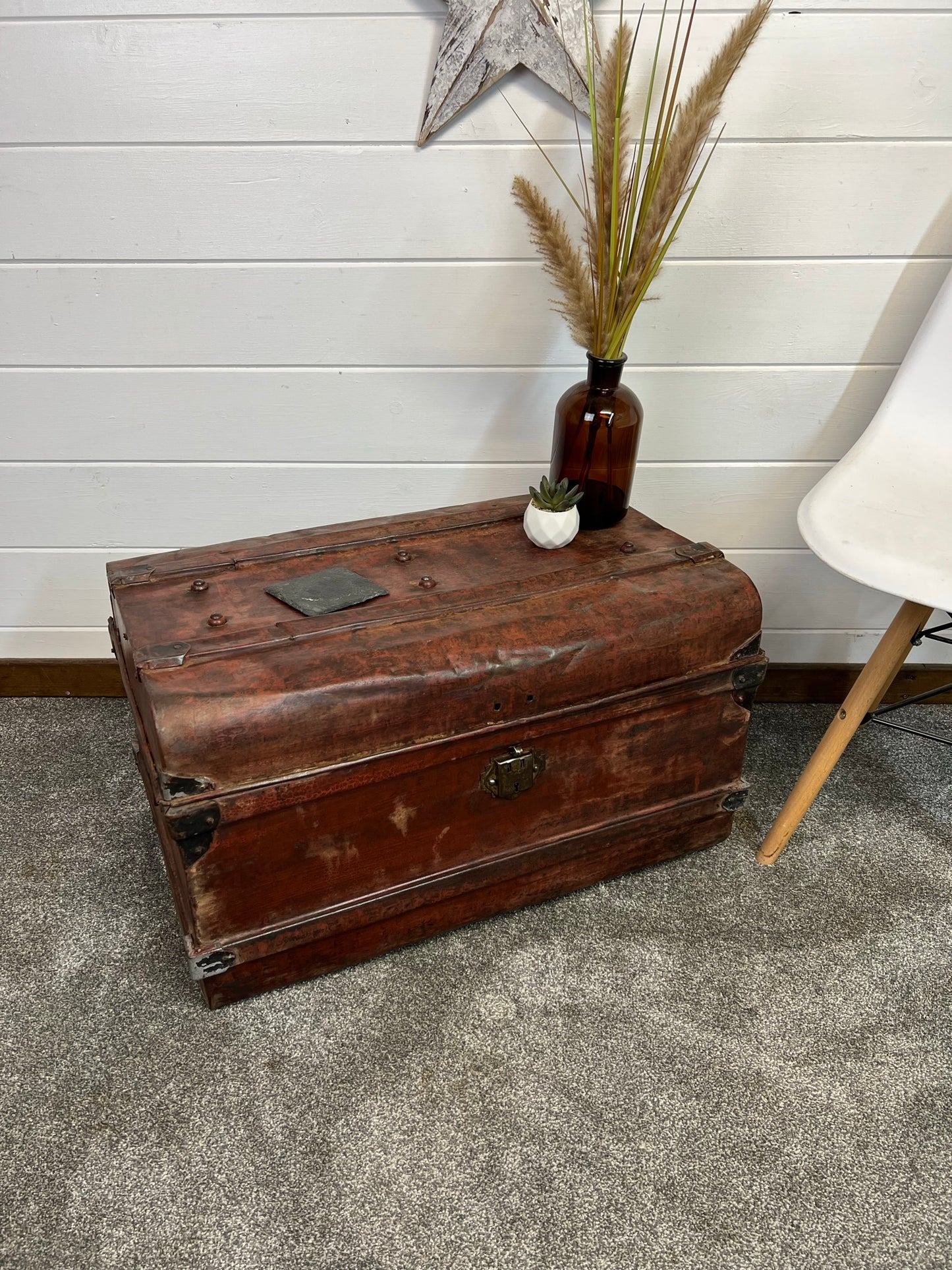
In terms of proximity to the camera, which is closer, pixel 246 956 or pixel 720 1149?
pixel 720 1149

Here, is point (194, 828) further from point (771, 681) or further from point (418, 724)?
point (771, 681)

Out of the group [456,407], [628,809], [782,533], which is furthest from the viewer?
[782,533]

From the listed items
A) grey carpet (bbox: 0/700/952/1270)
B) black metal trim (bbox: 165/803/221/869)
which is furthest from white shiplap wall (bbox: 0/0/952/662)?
black metal trim (bbox: 165/803/221/869)

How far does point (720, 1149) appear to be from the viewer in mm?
1111

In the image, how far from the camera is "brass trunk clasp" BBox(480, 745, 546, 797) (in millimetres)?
1273

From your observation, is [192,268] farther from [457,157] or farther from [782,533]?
[782,533]

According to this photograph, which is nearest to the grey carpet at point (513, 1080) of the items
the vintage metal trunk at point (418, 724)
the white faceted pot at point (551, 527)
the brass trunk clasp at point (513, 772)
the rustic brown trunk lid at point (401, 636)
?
the vintage metal trunk at point (418, 724)

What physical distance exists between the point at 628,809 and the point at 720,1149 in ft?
1.57

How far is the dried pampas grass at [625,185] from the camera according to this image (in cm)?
128

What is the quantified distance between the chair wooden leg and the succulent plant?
1.68ft

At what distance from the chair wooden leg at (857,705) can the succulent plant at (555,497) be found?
51 centimetres

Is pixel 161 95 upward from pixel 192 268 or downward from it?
upward

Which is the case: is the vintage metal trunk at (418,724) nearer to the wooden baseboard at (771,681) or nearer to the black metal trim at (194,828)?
the black metal trim at (194,828)

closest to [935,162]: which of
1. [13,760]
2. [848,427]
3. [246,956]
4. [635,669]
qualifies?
[848,427]
